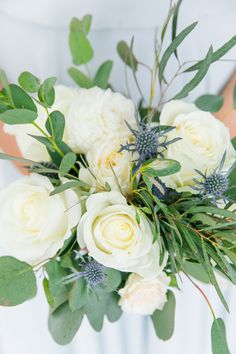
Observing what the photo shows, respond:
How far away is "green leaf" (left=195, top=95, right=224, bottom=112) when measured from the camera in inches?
32.2

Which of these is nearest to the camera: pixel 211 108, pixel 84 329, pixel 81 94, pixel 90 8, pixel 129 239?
pixel 129 239

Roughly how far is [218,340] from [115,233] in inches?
8.3

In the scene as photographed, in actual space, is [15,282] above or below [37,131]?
below

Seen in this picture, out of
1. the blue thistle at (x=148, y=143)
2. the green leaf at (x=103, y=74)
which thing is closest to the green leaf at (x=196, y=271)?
the blue thistle at (x=148, y=143)

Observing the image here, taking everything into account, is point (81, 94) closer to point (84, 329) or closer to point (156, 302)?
point (156, 302)

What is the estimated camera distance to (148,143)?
23.3 inches

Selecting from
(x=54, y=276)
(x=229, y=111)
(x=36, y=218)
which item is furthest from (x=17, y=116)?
(x=229, y=111)

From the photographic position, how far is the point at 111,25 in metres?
0.96

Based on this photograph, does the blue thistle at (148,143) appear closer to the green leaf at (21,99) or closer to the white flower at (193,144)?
the white flower at (193,144)

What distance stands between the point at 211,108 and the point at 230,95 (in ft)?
0.49

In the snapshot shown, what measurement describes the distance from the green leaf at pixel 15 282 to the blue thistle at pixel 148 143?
0.72 feet

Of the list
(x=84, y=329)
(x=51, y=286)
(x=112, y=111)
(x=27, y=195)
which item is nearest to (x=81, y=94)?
(x=112, y=111)

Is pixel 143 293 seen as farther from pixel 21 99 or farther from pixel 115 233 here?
pixel 21 99

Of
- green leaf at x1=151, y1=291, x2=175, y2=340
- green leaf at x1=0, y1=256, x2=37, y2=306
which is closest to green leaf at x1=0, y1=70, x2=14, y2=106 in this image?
green leaf at x1=0, y1=256, x2=37, y2=306
